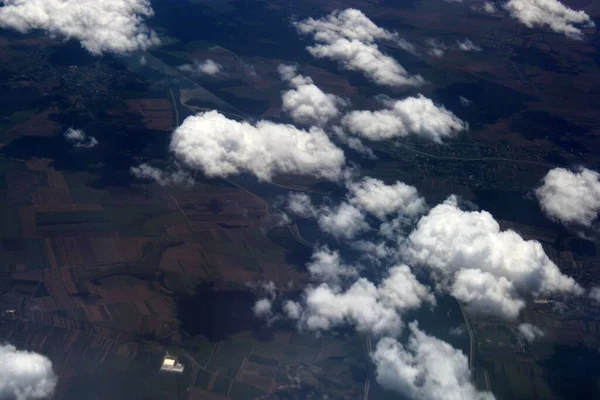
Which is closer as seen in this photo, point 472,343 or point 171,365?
point 171,365

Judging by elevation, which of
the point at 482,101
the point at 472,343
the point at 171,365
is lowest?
the point at 171,365

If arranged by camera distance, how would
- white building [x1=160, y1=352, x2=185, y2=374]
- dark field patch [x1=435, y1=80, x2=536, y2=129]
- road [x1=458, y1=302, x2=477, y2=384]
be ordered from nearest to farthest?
white building [x1=160, y1=352, x2=185, y2=374], road [x1=458, y1=302, x2=477, y2=384], dark field patch [x1=435, y1=80, x2=536, y2=129]

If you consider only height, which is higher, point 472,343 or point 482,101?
point 482,101

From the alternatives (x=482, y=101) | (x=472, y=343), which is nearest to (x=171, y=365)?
(x=472, y=343)

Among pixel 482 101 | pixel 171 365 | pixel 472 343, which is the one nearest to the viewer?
pixel 171 365

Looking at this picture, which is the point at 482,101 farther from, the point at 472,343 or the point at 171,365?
the point at 171,365

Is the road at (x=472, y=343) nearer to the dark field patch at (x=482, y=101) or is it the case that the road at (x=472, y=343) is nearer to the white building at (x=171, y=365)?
the white building at (x=171, y=365)

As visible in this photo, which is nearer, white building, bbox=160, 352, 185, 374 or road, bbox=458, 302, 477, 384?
white building, bbox=160, 352, 185, 374

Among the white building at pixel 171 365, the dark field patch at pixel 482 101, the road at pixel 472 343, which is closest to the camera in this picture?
the white building at pixel 171 365

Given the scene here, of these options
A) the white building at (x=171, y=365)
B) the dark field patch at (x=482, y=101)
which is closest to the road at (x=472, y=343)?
the white building at (x=171, y=365)

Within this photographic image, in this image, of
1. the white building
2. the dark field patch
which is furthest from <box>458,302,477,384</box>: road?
the dark field patch

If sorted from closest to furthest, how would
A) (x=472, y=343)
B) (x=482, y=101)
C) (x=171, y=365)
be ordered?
(x=171, y=365) < (x=472, y=343) < (x=482, y=101)

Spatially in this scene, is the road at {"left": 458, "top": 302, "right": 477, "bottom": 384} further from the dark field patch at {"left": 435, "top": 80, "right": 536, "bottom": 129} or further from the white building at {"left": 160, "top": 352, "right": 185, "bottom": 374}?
the dark field patch at {"left": 435, "top": 80, "right": 536, "bottom": 129}
